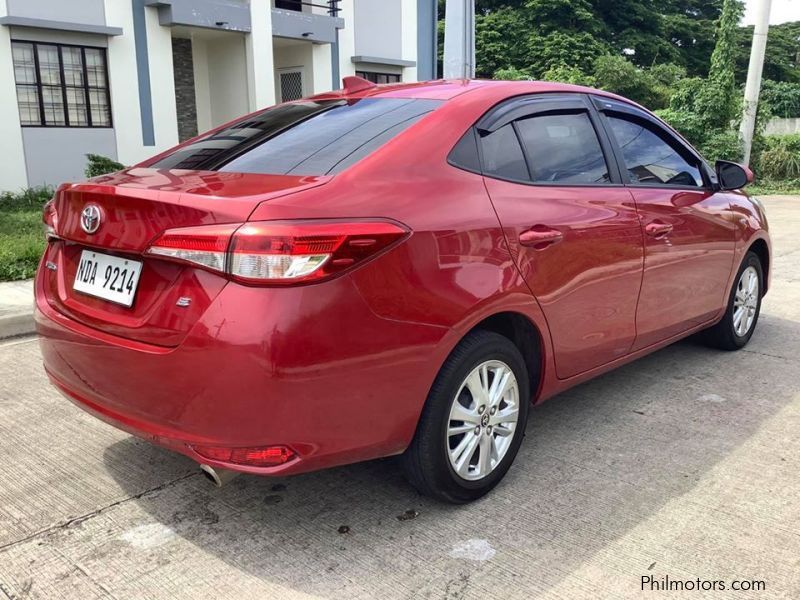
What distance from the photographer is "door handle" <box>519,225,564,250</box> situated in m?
2.90

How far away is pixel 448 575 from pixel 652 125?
270cm

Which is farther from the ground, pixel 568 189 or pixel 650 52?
pixel 650 52

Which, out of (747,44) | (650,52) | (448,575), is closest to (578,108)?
(448,575)

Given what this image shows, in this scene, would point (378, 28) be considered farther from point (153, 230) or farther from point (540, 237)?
point (153, 230)

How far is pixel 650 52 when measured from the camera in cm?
4397

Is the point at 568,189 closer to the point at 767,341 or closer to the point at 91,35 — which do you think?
the point at 767,341

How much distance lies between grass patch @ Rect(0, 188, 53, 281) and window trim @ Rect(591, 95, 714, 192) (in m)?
5.50

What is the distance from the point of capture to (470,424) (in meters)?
2.79

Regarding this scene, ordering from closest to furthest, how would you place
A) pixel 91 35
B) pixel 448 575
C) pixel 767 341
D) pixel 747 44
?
1. pixel 448 575
2. pixel 767 341
3. pixel 91 35
4. pixel 747 44

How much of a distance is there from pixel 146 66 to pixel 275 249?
13.4 metres

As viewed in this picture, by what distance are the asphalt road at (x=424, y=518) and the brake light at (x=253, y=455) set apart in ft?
1.35

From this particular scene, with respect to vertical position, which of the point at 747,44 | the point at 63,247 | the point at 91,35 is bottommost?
the point at 63,247

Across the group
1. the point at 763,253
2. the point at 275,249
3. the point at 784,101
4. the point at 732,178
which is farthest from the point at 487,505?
the point at 784,101
